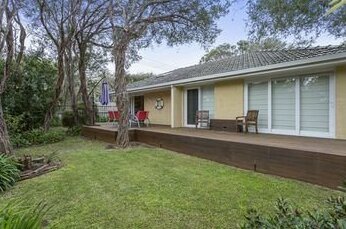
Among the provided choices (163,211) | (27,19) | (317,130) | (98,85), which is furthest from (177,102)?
(98,85)

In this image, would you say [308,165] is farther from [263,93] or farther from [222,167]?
Result: [263,93]

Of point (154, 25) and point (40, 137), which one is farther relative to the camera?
point (154, 25)

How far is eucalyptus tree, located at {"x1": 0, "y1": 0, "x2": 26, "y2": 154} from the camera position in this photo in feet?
27.0

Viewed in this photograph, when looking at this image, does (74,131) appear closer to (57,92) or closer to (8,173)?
(57,92)

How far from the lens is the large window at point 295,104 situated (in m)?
8.62

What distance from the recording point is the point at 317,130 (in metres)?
8.76

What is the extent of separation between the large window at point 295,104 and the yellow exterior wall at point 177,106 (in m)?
4.16

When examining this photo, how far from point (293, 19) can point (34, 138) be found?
38.7ft

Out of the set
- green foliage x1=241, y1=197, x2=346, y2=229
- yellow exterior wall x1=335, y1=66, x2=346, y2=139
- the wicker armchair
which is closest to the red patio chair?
the wicker armchair

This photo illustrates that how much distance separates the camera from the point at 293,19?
994 cm

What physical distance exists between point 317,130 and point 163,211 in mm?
6259

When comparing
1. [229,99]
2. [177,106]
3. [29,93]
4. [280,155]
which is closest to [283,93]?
[229,99]

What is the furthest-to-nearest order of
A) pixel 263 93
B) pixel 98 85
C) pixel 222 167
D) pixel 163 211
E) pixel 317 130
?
pixel 98 85 < pixel 263 93 < pixel 317 130 < pixel 222 167 < pixel 163 211

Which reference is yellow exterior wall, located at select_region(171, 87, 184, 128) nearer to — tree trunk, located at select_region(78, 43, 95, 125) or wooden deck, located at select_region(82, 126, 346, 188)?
wooden deck, located at select_region(82, 126, 346, 188)
